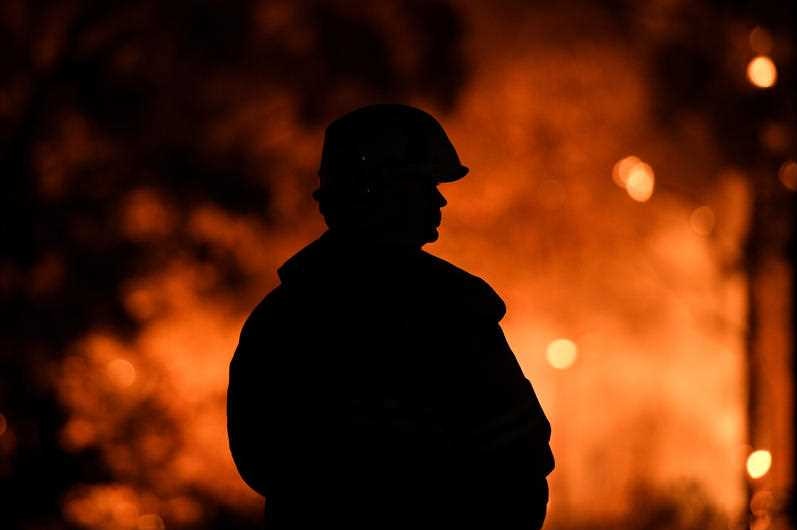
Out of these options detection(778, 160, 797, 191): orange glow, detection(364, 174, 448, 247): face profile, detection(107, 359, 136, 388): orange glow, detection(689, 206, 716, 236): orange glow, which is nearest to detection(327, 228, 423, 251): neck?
detection(364, 174, 448, 247): face profile

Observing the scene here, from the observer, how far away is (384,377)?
1.22 meters

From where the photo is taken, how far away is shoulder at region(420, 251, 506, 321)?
4.17 feet

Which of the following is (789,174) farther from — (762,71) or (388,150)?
(388,150)

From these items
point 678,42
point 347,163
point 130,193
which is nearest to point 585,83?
point 678,42

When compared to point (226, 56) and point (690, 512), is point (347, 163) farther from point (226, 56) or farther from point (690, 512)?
point (690, 512)

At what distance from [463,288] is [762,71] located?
125 inches

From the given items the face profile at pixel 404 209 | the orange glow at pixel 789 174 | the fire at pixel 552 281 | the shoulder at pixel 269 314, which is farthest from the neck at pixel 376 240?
the orange glow at pixel 789 174

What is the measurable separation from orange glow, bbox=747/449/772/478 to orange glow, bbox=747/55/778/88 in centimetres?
159

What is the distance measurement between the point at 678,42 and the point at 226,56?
6.30 feet

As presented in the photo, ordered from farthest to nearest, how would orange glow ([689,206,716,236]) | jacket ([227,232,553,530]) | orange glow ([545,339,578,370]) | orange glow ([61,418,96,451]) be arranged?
orange glow ([689,206,716,236]) < orange glow ([545,339,578,370]) < orange glow ([61,418,96,451]) < jacket ([227,232,553,530])

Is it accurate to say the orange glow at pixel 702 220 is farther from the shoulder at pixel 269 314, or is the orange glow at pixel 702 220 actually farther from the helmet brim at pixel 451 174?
the shoulder at pixel 269 314

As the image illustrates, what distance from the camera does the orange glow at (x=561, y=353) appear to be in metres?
3.84

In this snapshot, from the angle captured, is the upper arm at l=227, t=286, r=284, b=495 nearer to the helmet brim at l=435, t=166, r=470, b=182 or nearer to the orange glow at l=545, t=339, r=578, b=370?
the helmet brim at l=435, t=166, r=470, b=182

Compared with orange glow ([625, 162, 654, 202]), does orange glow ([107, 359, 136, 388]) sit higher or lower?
lower
